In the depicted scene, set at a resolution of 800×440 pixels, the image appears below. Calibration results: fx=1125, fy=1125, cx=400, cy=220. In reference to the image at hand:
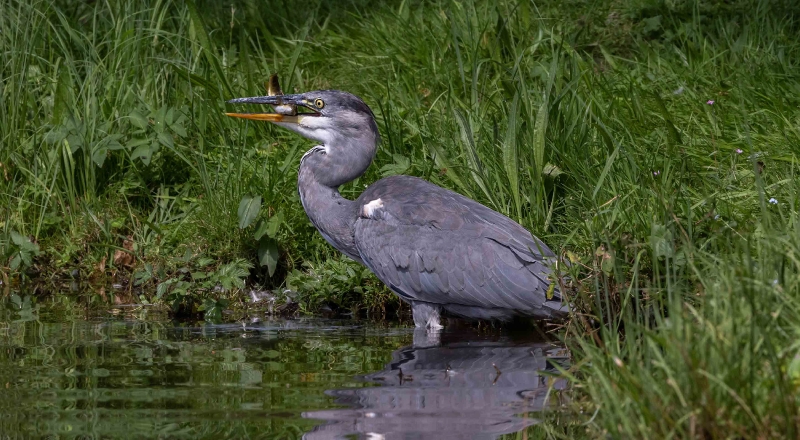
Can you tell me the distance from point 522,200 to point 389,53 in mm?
2214

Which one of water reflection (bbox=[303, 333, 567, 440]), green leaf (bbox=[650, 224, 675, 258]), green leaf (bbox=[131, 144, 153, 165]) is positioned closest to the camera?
water reflection (bbox=[303, 333, 567, 440])

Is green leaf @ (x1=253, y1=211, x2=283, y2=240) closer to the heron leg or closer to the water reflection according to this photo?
the heron leg

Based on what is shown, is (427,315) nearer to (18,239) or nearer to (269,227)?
(269,227)

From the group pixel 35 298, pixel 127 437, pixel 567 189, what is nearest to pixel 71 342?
pixel 35 298

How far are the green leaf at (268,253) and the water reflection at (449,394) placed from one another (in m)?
1.35

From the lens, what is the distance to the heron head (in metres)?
6.74

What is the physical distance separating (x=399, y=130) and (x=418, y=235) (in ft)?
4.21

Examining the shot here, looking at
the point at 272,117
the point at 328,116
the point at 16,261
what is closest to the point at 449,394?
the point at 328,116

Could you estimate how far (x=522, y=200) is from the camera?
21.6 feet

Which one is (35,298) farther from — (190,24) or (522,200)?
(522,200)

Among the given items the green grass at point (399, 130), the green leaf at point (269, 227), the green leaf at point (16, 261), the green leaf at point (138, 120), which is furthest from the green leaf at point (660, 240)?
the green leaf at point (16, 261)

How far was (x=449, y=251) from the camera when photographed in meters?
6.09

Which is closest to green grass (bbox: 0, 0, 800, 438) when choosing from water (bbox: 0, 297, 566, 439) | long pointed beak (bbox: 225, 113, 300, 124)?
long pointed beak (bbox: 225, 113, 300, 124)

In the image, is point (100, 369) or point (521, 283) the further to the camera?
point (521, 283)
